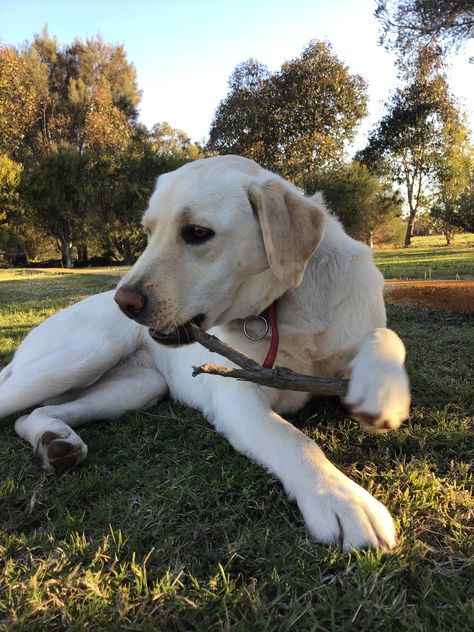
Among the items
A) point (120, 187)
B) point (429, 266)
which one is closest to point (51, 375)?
point (429, 266)

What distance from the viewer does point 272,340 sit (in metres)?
2.13

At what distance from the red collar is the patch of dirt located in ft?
11.1

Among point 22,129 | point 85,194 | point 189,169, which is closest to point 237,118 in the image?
point 85,194

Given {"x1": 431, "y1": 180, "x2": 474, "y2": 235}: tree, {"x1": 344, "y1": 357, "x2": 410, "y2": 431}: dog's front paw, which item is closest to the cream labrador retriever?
{"x1": 344, "y1": 357, "x2": 410, "y2": 431}: dog's front paw

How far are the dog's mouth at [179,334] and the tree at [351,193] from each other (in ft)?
77.1

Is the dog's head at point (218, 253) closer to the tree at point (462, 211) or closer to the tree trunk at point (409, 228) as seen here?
Result: the tree at point (462, 211)

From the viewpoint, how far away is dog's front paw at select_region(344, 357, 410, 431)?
57.1 inches

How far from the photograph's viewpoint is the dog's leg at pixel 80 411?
1.99 meters

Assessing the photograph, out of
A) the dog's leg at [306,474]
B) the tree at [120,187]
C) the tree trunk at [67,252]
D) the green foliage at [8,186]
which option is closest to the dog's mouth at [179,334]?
the dog's leg at [306,474]

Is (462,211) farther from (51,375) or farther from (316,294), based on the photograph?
(51,375)

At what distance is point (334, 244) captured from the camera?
2346 millimetres

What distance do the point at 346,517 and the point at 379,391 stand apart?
0.40m

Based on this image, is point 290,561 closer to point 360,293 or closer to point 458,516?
point 458,516

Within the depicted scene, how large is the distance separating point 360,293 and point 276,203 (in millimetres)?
607
